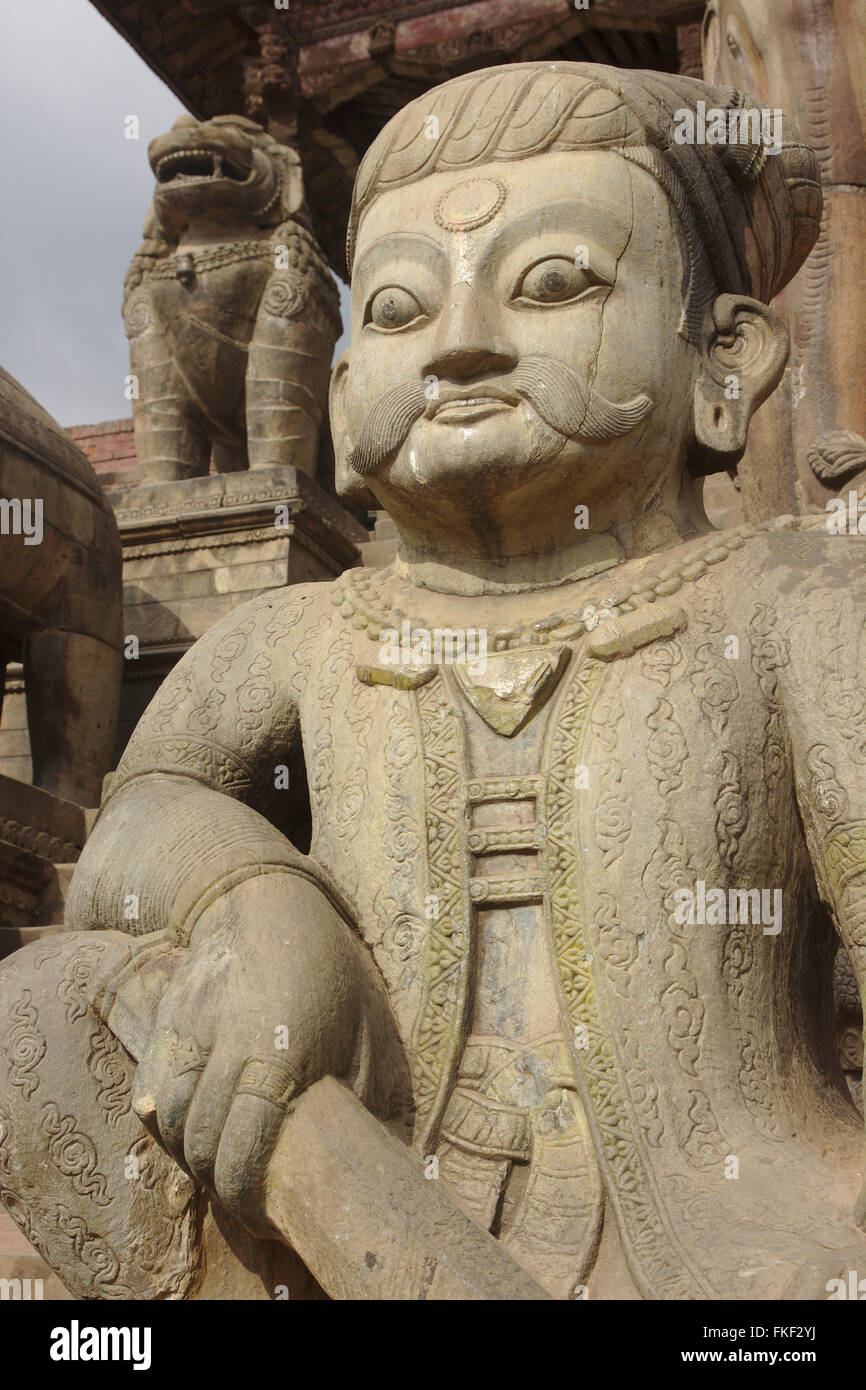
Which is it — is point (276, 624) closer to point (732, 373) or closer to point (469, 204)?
point (469, 204)

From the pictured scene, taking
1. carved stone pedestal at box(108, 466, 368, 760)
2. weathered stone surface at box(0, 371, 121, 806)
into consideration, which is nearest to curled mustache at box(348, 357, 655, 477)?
weathered stone surface at box(0, 371, 121, 806)

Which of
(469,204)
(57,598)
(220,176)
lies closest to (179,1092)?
(469,204)

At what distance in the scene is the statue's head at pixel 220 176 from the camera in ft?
29.3

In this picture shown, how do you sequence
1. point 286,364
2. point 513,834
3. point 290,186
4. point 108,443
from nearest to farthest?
point 513,834, point 286,364, point 290,186, point 108,443

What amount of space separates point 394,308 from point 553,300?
1.20 feet

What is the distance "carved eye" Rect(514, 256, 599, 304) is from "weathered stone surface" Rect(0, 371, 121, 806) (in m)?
3.61

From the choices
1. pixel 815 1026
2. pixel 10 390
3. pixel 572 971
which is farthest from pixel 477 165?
pixel 10 390

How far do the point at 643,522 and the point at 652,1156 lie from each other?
143cm

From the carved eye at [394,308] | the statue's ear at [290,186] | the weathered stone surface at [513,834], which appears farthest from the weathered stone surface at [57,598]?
the carved eye at [394,308]

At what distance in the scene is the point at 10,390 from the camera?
6.96m

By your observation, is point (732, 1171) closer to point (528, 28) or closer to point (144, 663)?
point (144, 663)

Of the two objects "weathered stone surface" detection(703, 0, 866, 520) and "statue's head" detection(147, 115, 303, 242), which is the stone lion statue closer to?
"statue's head" detection(147, 115, 303, 242)

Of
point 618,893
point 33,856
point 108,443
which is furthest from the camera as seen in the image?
point 108,443

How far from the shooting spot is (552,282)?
369cm
